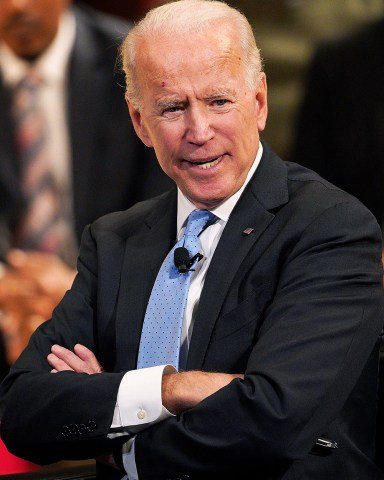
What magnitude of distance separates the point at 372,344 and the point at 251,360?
1.06 ft

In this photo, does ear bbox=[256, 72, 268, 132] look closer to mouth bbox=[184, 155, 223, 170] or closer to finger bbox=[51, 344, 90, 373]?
mouth bbox=[184, 155, 223, 170]

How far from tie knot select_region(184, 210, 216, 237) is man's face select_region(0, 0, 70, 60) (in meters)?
1.77

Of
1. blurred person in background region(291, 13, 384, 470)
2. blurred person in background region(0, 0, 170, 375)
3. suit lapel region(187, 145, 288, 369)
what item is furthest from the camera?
blurred person in background region(291, 13, 384, 470)

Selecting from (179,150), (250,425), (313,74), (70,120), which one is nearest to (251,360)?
(250,425)

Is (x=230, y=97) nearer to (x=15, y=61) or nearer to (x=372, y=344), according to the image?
(x=372, y=344)

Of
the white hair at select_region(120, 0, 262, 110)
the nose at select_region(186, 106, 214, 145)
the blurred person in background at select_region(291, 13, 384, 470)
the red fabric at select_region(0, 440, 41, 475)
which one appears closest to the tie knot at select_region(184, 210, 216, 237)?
the nose at select_region(186, 106, 214, 145)

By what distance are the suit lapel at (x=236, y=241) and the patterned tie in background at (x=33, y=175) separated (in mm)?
1662

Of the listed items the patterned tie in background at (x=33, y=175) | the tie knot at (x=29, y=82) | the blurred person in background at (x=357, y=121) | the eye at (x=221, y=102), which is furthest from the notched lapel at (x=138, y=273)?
the blurred person in background at (x=357, y=121)

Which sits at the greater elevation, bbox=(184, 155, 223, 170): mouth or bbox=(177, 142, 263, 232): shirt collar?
bbox=(184, 155, 223, 170): mouth

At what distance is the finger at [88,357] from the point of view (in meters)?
2.62

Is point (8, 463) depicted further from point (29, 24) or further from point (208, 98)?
point (29, 24)

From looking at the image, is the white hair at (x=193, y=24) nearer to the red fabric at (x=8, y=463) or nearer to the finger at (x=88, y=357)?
the finger at (x=88, y=357)

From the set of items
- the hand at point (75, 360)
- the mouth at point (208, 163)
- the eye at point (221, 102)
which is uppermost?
the eye at point (221, 102)

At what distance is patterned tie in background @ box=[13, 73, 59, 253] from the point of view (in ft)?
13.4
